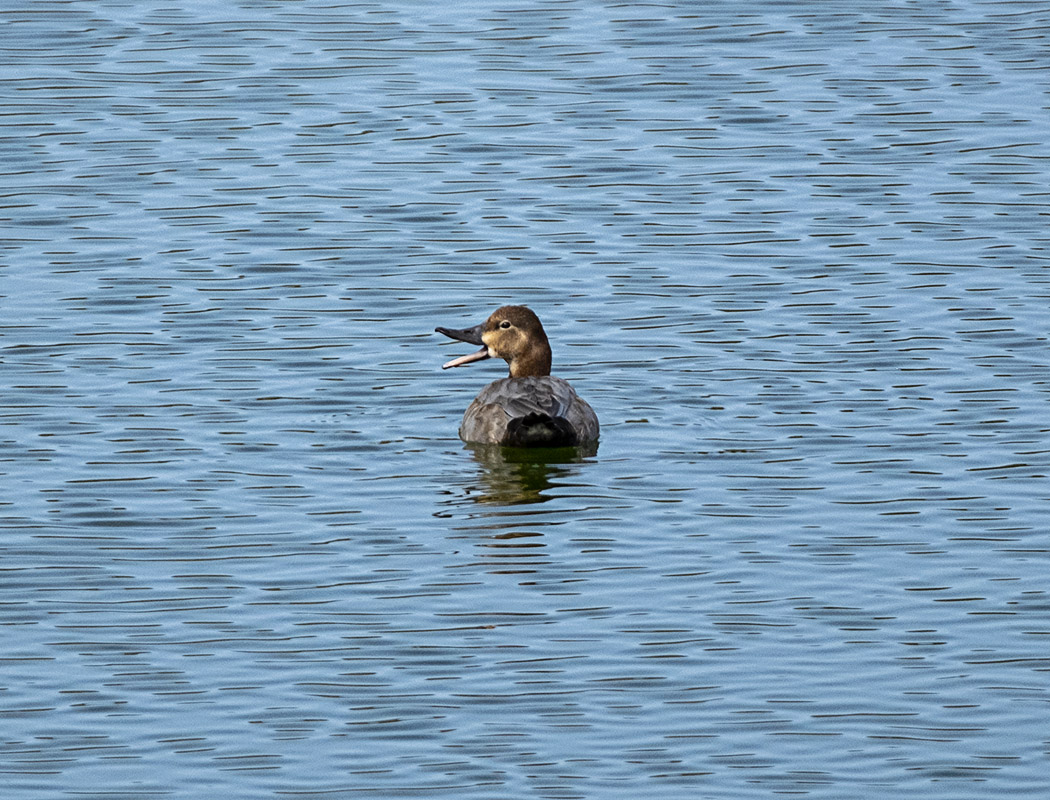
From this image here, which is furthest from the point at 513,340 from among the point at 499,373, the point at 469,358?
the point at 499,373

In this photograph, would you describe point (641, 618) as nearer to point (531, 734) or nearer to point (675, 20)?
point (531, 734)

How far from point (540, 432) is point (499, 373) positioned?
316 centimetres

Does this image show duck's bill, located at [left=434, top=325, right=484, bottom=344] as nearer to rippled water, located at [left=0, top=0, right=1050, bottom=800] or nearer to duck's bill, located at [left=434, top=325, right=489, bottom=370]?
duck's bill, located at [left=434, top=325, right=489, bottom=370]

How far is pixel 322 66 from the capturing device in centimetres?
2548

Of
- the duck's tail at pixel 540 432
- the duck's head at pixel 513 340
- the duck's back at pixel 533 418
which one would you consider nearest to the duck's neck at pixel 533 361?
the duck's head at pixel 513 340

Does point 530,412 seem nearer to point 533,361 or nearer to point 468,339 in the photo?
point 533,361

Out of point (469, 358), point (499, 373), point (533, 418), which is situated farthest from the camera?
point (499, 373)

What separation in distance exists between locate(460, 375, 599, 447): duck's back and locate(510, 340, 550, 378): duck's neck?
2.64ft

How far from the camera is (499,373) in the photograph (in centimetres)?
1792

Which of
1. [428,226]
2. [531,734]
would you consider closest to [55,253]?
[428,226]

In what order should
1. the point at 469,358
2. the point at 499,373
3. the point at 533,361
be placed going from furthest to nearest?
the point at 499,373, the point at 469,358, the point at 533,361

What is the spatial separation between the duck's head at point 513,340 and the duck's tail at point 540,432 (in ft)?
3.93

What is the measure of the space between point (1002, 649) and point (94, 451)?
6081mm

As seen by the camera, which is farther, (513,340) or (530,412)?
(513,340)
